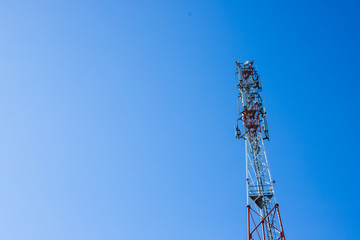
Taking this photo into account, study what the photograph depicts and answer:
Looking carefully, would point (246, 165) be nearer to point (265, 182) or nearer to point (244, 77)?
point (265, 182)

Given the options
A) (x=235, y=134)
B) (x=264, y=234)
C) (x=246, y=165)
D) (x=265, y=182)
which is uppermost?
(x=235, y=134)

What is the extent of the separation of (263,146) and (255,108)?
4.92 meters

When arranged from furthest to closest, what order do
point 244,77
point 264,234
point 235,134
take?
point 244,77, point 235,134, point 264,234

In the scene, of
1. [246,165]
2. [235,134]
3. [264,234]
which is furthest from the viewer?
[235,134]

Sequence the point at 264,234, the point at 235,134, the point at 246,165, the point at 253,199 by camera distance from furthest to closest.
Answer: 1. the point at 235,134
2. the point at 246,165
3. the point at 253,199
4. the point at 264,234

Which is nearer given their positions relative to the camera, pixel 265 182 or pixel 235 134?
pixel 265 182

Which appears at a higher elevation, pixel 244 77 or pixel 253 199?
pixel 244 77

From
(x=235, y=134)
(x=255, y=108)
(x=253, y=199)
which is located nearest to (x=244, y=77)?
(x=255, y=108)

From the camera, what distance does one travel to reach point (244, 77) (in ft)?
134

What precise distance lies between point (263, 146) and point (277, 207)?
→ 693cm

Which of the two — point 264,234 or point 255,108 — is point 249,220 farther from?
point 255,108

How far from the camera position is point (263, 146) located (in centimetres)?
3534

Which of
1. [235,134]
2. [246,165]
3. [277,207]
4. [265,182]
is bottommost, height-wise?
[277,207]

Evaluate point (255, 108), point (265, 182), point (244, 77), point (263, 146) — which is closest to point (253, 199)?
point (265, 182)
